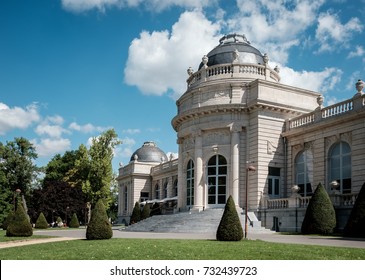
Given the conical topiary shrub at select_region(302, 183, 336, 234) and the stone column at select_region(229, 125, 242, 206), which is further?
the stone column at select_region(229, 125, 242, 206)

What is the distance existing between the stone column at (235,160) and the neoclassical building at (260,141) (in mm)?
78

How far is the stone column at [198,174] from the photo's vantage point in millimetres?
37906

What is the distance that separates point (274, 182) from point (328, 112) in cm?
701

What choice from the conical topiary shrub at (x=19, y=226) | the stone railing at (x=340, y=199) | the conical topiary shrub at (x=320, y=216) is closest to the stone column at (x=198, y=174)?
the conical topiary shrub at (x=320, y=216)

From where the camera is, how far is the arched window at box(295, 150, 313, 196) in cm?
3394

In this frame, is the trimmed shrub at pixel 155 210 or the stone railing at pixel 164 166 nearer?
the trimmed shrub at pixel 155 210

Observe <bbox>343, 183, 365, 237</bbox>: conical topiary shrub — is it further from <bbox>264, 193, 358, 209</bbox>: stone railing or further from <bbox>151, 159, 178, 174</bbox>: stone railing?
<bbox>151, 159, 178, 174</bbox>: stone railing

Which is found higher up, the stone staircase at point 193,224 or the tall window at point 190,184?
the tall window at point 190,184

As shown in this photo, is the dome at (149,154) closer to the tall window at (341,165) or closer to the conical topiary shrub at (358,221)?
the tall window at (341,165)

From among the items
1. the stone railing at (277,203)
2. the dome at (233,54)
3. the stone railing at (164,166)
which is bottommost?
the stone railing at (277,203)

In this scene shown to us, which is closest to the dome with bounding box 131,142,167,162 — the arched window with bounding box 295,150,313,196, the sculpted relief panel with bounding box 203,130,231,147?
the sculpted relief panel with bounding box 203,130,231,147

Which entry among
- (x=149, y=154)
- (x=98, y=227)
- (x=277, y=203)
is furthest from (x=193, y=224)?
(x=149, y=154)

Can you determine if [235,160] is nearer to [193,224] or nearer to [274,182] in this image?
[274,182]

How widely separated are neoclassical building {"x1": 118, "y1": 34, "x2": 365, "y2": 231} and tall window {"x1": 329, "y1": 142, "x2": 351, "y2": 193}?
0.22 ft
